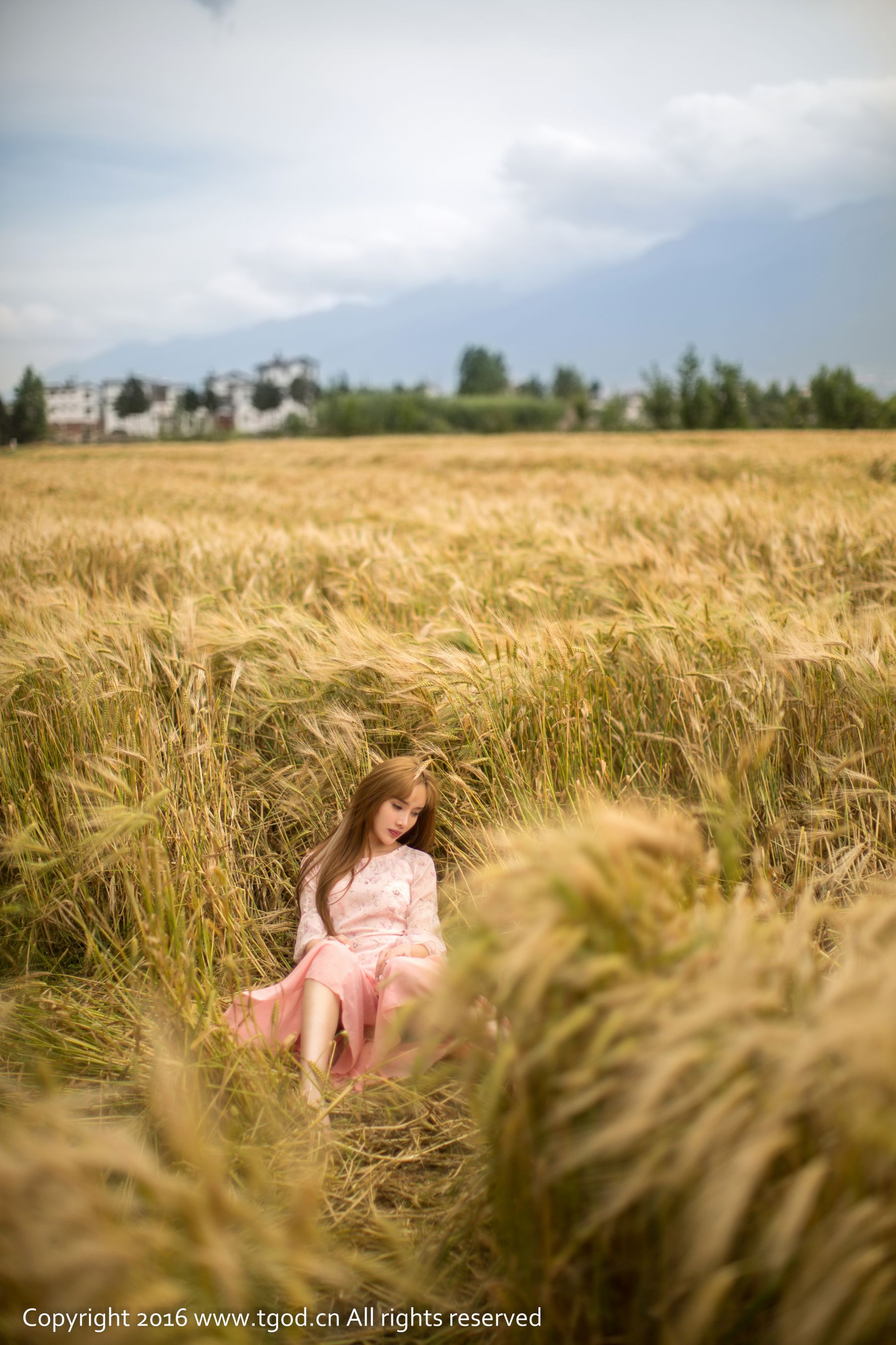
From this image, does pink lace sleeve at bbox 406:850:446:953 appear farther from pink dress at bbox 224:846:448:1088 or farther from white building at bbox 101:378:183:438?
white building at bbox 101:378:183:438

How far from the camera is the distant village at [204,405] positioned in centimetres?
10350

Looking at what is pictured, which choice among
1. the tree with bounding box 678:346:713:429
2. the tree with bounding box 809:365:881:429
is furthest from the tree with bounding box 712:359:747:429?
the tree with bounding box 809:365:881:429

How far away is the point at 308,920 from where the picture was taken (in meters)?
2.12

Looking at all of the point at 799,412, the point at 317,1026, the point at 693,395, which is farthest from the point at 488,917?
the point at 693,395

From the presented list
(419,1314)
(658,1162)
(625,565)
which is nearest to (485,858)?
(419,1314)

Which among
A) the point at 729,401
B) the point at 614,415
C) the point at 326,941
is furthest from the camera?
the point at 614,415

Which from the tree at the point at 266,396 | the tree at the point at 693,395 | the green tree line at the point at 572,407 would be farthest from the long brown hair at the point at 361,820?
the tree at the point at 266,396

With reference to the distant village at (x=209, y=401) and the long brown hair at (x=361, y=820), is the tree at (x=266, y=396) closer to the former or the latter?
the distant village at (x=209, y=401)

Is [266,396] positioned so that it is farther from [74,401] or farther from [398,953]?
[398,953]

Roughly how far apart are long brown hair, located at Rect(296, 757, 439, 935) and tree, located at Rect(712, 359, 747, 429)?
60.2 m

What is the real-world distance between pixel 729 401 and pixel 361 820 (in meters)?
61.9

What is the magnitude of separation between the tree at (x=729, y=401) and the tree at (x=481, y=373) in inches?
1844

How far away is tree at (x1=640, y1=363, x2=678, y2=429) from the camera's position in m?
59.5

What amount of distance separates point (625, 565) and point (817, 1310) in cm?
320
